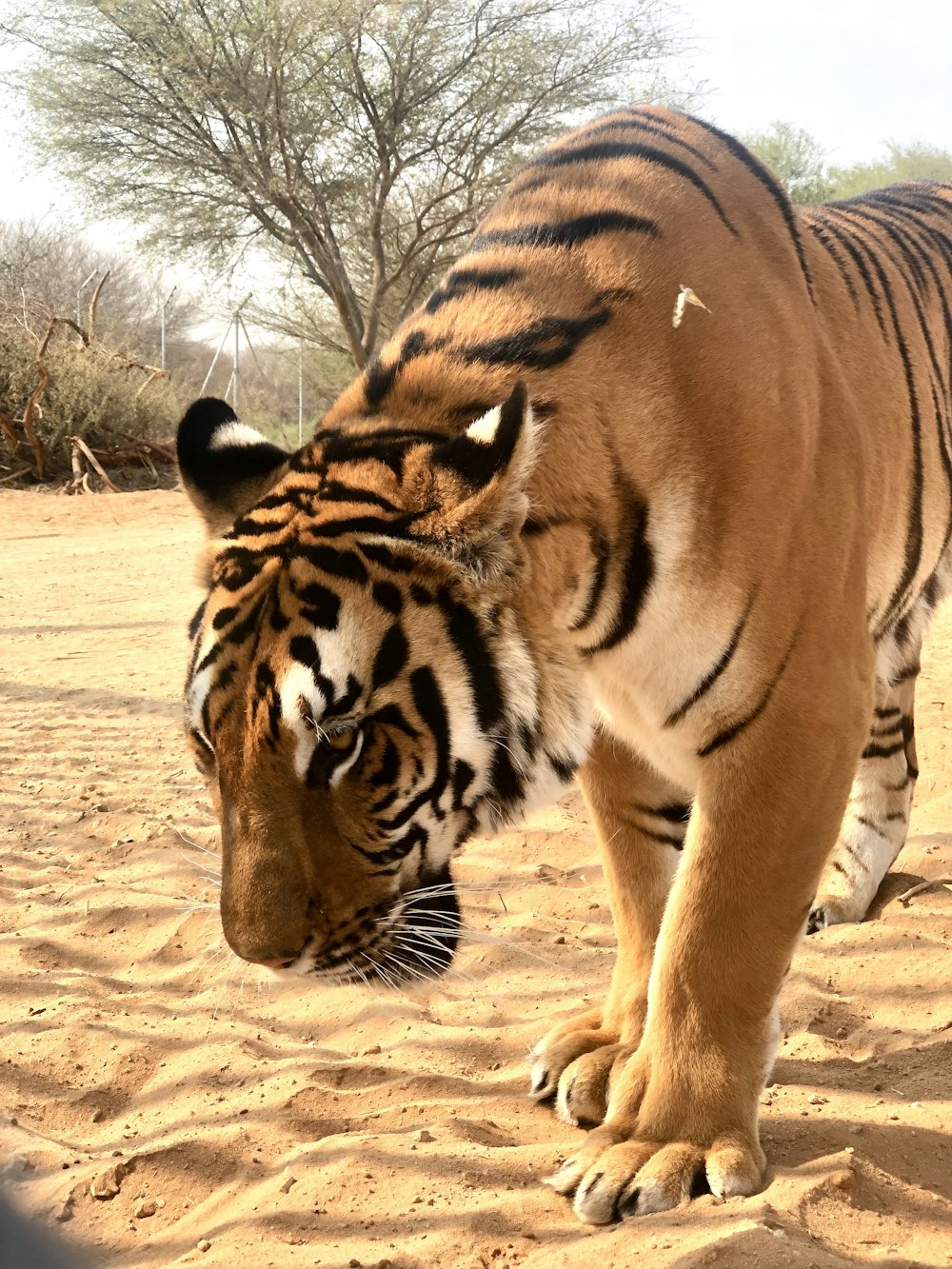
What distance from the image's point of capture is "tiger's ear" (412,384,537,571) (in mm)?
1888

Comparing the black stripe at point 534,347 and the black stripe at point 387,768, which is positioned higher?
the black stripe at point 534,347

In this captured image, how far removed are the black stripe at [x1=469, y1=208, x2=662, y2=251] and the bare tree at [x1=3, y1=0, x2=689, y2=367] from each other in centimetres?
1768

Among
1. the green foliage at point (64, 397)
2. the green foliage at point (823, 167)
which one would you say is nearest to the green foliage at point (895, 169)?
the green foliage at point (823, 167)

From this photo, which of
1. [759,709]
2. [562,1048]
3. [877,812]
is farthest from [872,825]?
[759,709]

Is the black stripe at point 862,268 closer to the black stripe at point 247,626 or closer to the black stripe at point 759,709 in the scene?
the black stripe at point 759,709

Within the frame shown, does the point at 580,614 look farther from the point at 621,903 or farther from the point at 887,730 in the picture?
the point at 887,730

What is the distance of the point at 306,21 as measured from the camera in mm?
18391

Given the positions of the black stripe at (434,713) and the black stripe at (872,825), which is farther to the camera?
the black stripe at (872,825)

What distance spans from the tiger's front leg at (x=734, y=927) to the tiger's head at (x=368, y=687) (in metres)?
0.36

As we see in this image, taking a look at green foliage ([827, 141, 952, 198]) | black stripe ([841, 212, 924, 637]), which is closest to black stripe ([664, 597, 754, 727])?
black stripe ([841, 212, 924, 637])

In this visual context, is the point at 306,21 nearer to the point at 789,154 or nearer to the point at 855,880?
the point at 789,154

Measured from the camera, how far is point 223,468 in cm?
235

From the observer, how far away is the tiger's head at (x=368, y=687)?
6.21 ft

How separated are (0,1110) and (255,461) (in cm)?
151
